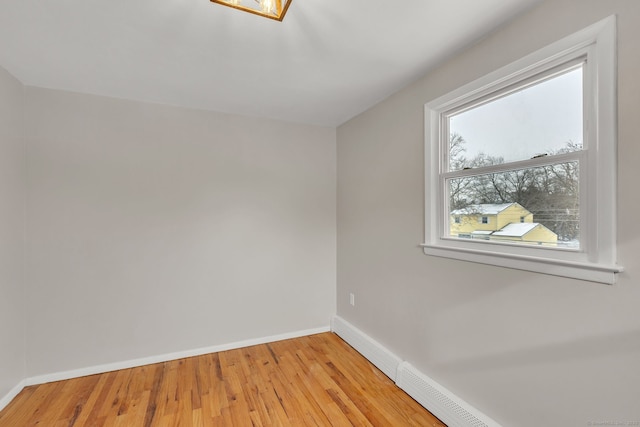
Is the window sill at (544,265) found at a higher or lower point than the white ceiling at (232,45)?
lower

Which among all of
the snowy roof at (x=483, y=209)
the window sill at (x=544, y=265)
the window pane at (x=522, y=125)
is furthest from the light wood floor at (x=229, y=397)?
the window pane at (x=522, y=125)

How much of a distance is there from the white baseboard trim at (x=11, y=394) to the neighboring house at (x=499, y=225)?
11.0 feet

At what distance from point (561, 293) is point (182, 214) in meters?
2.81

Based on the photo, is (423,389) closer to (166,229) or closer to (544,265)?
(544,265)

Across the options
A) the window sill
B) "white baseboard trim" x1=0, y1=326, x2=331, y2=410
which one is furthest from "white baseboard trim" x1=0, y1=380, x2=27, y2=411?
the window sill

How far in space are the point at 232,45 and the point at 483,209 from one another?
1868 mm

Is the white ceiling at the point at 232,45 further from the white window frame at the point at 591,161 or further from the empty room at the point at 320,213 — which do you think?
the white window frame at the point at 591,161

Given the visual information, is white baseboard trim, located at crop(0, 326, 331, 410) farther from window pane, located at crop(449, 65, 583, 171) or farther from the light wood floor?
window pane, located at crop(449, 65, 583, 171)

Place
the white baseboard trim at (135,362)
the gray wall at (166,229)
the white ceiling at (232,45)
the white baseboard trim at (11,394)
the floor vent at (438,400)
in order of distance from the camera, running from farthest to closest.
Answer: the gray wall at (166,229), the white baseboard trim at (135,362), the white baseboard trim at (11,394), the floor vent at (438,400), the white ceiling at (232,45)

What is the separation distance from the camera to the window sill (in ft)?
3.88

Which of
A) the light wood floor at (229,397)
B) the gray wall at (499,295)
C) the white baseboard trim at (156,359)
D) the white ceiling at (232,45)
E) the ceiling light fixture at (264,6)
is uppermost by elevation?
the white ceiling at (232,45)

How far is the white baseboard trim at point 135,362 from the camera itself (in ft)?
7.25

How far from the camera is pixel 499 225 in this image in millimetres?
1700

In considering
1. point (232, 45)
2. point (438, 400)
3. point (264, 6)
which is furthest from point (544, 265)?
point (232, 45)
